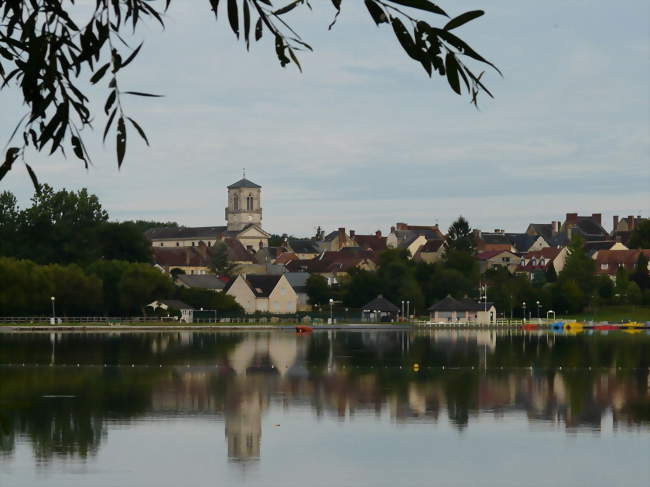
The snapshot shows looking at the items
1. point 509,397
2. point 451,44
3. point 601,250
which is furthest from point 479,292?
point 451,44

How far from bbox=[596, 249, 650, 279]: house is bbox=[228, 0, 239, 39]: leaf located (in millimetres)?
153894

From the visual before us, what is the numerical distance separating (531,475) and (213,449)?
857 cm

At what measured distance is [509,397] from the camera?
156ft

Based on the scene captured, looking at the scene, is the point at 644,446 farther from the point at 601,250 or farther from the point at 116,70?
the point at 601,250

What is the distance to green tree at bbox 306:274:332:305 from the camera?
14112 cm

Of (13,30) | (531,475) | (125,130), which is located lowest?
(531,475)

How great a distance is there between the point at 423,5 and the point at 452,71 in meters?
0.55

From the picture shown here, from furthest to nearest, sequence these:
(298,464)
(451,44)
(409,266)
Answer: (409,266) → (298,464) → (451,44)

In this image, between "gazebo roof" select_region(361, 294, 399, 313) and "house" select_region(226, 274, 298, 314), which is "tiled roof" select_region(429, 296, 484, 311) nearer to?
"gazebo roof" select_region(361, 294, 399, 313)

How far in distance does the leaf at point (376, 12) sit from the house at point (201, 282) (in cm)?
13867

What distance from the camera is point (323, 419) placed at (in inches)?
1601

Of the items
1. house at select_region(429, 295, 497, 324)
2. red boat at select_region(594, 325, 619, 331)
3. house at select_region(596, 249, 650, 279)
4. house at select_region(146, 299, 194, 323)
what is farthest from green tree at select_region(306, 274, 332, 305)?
house at select_region(596, 249, 650, 279)

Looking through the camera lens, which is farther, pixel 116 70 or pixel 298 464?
pixel 298 464

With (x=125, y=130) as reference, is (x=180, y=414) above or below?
below
